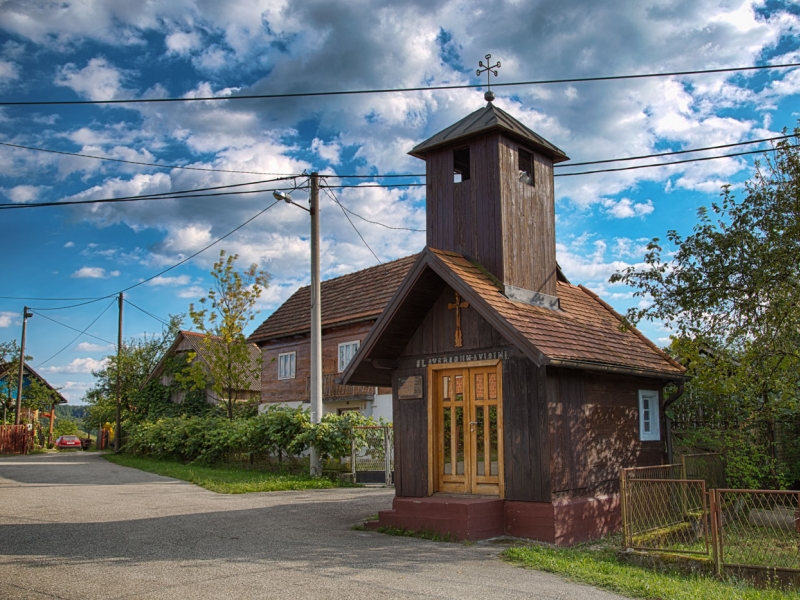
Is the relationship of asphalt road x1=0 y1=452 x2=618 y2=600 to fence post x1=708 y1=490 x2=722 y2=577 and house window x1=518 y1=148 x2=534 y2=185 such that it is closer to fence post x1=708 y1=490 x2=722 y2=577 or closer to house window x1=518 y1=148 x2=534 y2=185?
fence post x1=708 y1=490 x2=722 y2=577

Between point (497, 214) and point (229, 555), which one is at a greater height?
point (497, 214)

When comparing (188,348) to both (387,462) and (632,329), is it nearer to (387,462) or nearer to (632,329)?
(387,462)

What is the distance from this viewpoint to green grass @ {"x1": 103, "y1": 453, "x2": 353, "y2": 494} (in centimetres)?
1769

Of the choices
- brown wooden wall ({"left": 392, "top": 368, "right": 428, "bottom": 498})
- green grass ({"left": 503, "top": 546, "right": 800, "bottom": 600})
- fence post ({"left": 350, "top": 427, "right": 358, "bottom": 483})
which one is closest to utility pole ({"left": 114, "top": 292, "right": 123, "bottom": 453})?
fence post ({"left": 350, "top": 427, "right": 358, "bottom": 483})

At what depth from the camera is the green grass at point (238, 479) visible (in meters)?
17.7

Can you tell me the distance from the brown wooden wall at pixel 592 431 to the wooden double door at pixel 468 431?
96 cm

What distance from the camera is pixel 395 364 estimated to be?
44.8 feet

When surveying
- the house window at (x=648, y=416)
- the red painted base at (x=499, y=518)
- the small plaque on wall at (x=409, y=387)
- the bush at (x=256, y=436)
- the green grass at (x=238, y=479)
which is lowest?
the green grass at (x=238, y=479)

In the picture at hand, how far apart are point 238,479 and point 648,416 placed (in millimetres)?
10845

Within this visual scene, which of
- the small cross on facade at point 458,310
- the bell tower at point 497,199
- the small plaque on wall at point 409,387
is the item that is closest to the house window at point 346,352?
the bell tower at point 497,199

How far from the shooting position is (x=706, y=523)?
31.8 feet

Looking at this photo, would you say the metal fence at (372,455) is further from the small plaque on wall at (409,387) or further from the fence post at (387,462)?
the small plaque on wall at (409,387)

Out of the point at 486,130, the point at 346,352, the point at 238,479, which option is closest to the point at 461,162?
the point at 486,130

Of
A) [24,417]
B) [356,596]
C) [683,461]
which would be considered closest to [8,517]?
[356,596]
